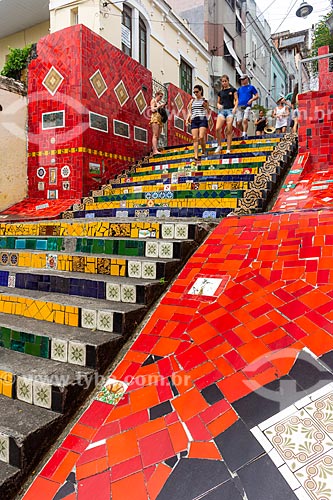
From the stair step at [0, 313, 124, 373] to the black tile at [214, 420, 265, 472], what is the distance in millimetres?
935

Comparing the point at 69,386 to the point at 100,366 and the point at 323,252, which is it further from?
the point at 323,252

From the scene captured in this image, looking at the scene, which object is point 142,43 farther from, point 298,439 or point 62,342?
point 298,439

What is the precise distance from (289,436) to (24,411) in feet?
4.59

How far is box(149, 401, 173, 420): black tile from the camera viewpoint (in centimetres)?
188

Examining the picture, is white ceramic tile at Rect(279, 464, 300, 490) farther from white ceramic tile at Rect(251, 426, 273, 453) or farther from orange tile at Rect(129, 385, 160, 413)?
orange tile at Rect(129, 385, 160, 413)

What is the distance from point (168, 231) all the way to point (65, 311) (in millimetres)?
1168

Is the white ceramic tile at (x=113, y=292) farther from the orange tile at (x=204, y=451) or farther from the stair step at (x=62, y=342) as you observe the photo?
the orange tile at (x=204, y=451)

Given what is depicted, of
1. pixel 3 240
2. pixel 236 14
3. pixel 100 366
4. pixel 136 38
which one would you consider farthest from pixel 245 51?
pixel 100 366

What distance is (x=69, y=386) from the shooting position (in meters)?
2.11

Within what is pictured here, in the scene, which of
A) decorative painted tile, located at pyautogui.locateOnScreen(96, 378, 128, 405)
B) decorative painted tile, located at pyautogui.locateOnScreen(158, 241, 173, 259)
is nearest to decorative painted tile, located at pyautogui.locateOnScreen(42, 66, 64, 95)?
decorative painted tile, located at pyautogui.locateOnScreen(158, 241, 173, 259)

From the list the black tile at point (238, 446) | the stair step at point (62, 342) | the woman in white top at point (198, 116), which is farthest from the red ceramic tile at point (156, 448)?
the woman in white top at point (198, 116)

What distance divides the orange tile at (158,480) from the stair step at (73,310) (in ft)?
3.28

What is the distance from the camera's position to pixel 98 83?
7.95 metres

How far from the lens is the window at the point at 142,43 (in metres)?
11.7
